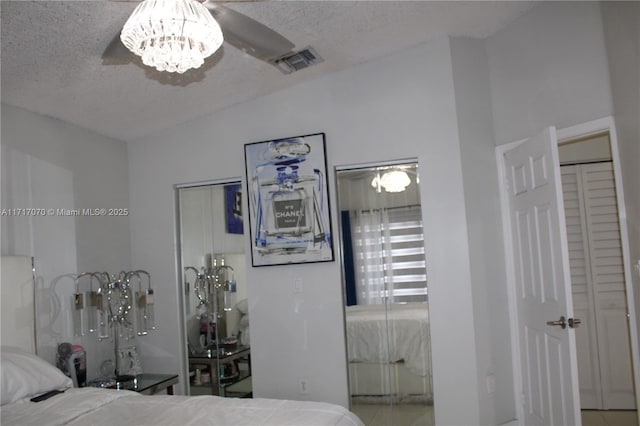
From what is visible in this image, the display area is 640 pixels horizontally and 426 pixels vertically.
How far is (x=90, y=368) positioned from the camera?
3.89m

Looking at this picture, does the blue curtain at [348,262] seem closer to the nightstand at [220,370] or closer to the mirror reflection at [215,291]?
the mirror reflection at [215,291]

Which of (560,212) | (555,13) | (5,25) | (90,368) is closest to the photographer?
(5,25)

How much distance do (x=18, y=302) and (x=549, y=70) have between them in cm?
367

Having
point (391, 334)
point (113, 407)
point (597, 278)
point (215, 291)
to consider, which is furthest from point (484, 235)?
point (113, 407)

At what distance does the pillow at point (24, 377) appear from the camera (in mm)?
2588

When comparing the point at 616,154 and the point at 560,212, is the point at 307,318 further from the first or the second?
the point at 616,154

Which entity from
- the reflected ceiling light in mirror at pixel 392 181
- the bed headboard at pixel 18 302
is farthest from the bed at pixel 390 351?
the bed headboard at pixel 18 302

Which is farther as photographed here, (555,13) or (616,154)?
(555,13)

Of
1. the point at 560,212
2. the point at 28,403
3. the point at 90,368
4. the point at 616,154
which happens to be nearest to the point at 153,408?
the point at 28,403

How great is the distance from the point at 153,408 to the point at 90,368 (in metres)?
1.60

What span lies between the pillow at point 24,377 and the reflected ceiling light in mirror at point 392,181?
7.92 feet

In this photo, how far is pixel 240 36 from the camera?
227cm

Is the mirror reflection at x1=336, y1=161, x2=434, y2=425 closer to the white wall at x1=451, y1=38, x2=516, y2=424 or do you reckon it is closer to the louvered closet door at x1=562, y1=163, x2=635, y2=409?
the white wall at x1=451, y1=38, x2=516, y2=424

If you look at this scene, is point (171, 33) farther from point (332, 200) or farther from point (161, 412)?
point (332, 200)
